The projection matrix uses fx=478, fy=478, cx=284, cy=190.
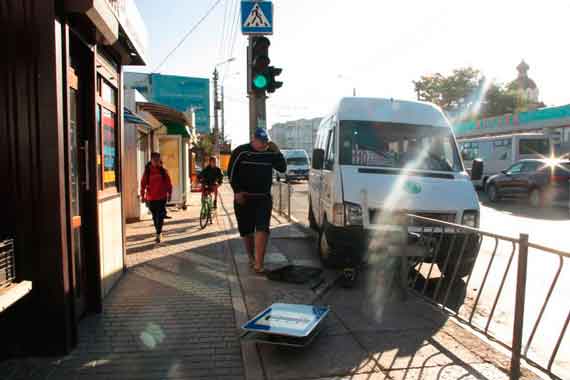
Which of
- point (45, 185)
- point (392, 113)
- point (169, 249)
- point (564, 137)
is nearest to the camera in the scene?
point (45, 185)

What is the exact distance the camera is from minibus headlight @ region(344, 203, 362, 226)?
586 cm

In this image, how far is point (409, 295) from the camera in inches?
214

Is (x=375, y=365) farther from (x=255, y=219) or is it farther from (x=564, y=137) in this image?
(x=564, y=137)

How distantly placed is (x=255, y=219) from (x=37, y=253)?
3174mm

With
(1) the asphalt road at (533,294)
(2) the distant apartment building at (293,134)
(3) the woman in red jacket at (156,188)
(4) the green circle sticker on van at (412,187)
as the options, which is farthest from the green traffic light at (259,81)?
(2) the distant apartment building at (293,134)

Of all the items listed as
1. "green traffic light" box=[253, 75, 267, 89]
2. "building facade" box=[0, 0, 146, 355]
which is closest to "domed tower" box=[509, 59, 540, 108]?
"green traffic light" box=[253, 75, 267, 89]

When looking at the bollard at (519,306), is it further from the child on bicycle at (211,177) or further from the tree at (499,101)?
the tree at (499,101)

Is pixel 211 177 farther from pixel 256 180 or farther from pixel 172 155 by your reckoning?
pixel 256 180

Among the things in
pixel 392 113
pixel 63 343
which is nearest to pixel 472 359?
pixel 63 343

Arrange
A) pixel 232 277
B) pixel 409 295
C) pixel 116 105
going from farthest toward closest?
1. pixel 232 277
2. pixel 116 105
3. pixel 409 295

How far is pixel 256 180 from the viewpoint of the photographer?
6301 millimetres

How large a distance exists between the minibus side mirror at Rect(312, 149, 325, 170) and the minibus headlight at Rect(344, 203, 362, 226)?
1701mm

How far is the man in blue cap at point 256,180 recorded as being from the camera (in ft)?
20.7

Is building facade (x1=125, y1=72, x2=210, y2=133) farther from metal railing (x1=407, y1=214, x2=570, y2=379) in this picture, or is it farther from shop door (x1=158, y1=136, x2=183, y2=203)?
metal railing (x1=407, y1=214, x2=570, y2=379)
